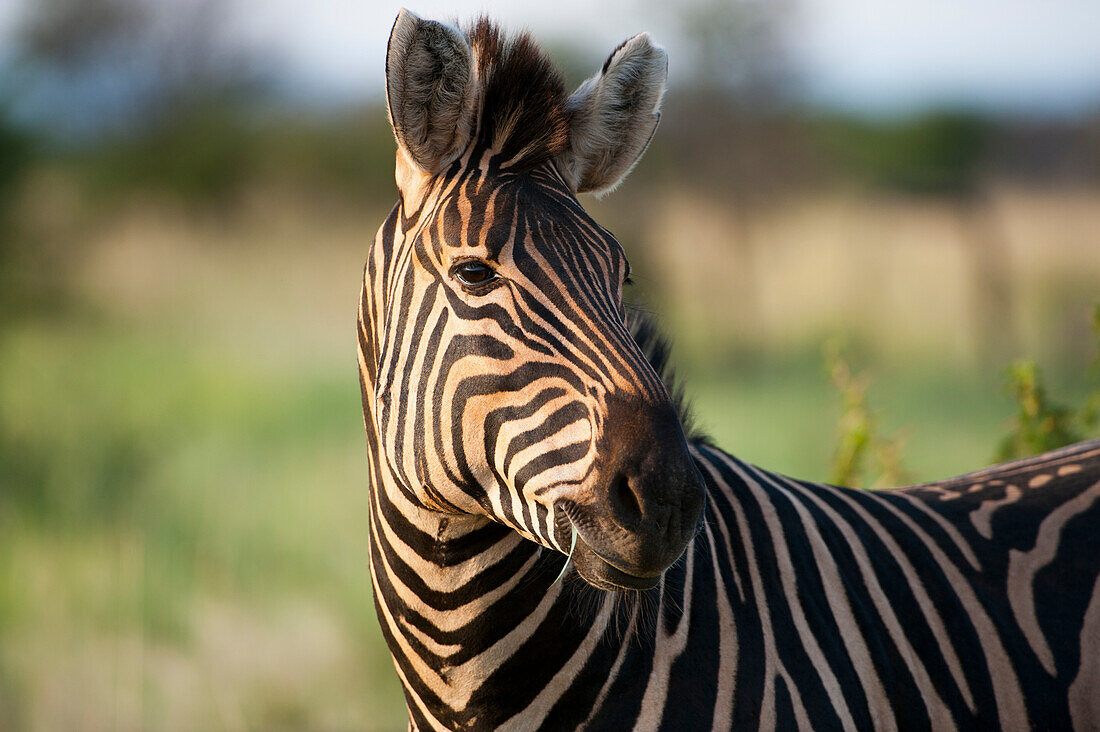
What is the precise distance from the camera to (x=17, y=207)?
30.2 ft

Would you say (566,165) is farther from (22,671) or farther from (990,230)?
(990,230)

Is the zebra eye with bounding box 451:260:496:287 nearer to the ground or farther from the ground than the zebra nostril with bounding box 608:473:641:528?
farther from the ground

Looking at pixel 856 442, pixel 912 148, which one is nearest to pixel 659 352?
pixel 856 442

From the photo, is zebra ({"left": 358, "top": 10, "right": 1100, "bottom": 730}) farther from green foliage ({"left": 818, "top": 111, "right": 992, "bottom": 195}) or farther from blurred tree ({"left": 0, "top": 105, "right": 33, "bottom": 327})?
green foliage ({"left": 818, "top": 111, "right": 992, "bottom": 195})

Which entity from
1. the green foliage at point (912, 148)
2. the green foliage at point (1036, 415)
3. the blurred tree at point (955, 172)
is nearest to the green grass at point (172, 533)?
the green foliage at point (1036, 415)

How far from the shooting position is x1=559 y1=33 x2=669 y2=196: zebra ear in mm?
2215

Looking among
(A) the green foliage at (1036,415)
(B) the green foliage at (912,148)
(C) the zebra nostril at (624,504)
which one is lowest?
(C) the zebra nostril at (624,504)

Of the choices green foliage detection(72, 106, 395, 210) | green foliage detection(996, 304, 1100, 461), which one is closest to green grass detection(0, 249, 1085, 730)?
green foliage detection(996, 304, 1100, 461)

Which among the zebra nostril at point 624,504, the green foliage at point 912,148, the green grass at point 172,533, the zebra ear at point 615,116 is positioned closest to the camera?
the zebra nostril at point 624,504

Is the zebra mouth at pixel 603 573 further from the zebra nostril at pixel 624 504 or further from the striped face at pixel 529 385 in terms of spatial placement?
the zebra nostril at pixel 624 504

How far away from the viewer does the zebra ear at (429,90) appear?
1.91 metres

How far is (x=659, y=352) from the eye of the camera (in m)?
2.49

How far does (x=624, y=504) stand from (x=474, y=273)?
0.59 metres

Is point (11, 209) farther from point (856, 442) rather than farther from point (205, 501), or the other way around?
point (856, 442)
